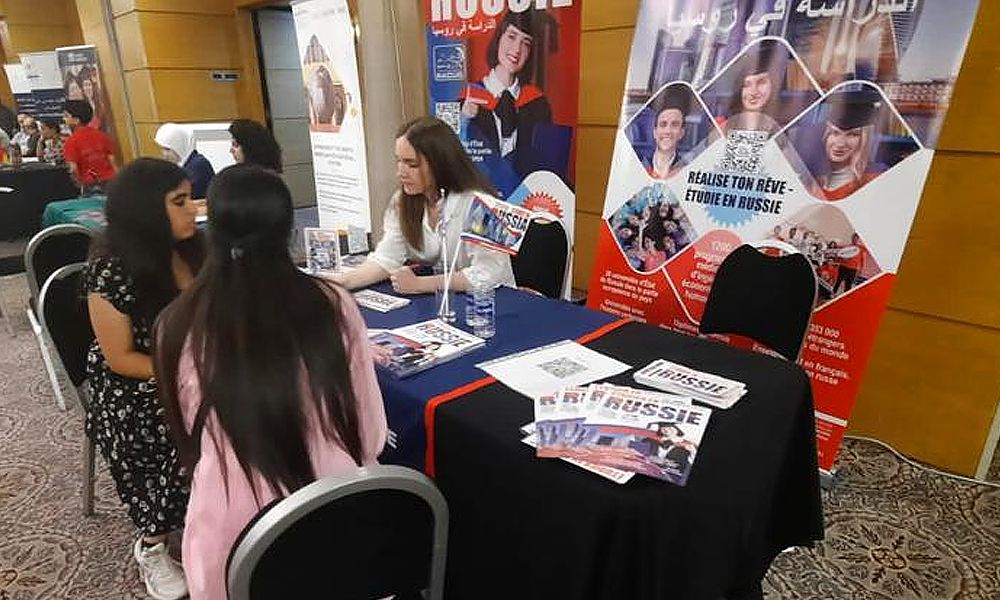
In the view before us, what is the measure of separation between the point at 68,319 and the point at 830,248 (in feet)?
8.36

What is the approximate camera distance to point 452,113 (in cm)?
355

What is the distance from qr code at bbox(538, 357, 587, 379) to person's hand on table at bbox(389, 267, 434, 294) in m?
0.70

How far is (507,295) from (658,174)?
95cm

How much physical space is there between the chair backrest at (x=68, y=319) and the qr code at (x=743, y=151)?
227 cm

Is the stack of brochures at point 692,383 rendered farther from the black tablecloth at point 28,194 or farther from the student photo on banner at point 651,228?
the black tablecloth at point 28,194

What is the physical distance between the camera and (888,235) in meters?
1.94

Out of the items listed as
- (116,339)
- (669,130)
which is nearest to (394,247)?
(116,339)

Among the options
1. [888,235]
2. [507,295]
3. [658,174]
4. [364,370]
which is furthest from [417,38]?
[364,370]

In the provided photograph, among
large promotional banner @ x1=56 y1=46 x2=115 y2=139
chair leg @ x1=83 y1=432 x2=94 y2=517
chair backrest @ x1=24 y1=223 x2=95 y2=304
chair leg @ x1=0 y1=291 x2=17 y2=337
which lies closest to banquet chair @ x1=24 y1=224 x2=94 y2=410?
chair backrest @ x1=24 y1=223 x2=95 y2=304

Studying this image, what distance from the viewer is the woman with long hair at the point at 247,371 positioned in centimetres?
97

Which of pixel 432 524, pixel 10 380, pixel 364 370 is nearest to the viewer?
pixel 432 524

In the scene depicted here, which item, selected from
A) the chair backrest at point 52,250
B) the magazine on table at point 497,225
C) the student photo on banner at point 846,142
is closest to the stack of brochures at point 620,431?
the magazine on table at point 497,225

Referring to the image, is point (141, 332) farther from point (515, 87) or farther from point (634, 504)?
point (515, 87)

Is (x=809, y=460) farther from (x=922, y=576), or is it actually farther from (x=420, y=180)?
(x=420, y=180)
